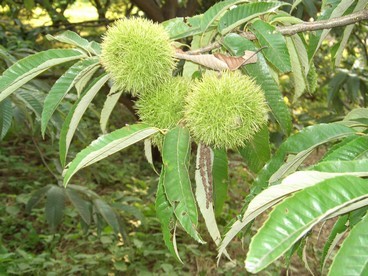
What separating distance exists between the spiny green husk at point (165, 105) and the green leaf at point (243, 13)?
138 millimetres

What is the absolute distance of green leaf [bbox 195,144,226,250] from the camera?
89 centimetres

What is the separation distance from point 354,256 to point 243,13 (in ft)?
1.88

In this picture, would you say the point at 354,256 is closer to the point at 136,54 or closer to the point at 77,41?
the point at 136,54

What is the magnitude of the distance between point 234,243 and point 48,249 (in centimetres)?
118

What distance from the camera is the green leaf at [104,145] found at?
0.70 m

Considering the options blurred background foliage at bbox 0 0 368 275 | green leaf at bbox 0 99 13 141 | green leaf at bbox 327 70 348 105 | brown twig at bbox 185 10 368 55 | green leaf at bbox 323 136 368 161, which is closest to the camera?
green leaf at bbox 323 136 368 161

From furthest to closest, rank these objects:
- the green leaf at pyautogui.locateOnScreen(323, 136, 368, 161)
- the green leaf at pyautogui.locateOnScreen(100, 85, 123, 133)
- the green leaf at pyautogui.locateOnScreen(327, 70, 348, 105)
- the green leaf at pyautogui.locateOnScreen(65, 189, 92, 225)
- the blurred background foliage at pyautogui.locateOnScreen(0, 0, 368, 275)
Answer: the green leaf at pyautogui.locateOnScreen(327, 70, 348, 105) < the blurred background foliage at pyautogui.locateOnScreen(0, 0, 368, 275) < the green leaf at pyautogui.locateOnScreen(65, 189, 92, 225) < the green leaf at pyautogui.locateOnScreen(100, 85, 123, 133) < the green leaf at pyautogui.locateOnScreen(323, 136, 368, 161)

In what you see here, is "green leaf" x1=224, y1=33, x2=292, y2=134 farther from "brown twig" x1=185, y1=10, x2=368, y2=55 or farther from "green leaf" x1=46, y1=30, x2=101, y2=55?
"green leaf" x1=46, y1=30, x2=101, y2=55

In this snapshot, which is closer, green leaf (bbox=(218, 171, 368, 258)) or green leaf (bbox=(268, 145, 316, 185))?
green leaf (bbox=(218, 171, 368, 258))

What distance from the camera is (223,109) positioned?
0.81 m

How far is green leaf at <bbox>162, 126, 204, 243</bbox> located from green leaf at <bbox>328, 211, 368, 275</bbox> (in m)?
0.29

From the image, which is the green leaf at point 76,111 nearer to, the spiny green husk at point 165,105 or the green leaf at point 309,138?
the spiny green husk at point 165,105

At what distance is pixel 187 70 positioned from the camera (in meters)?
0.98

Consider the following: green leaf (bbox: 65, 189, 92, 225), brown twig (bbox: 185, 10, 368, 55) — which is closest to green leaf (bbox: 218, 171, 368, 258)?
brown twig (bbox: 185, 10, 368, 55)
